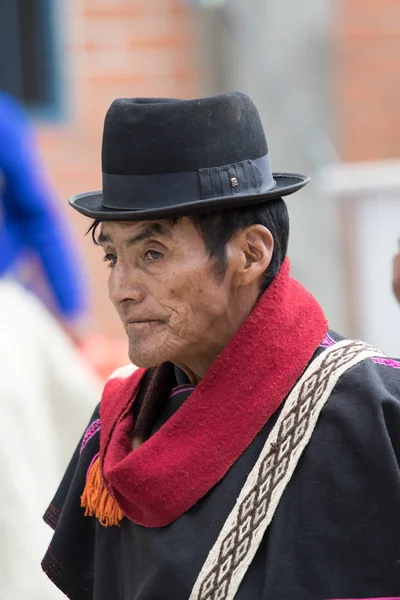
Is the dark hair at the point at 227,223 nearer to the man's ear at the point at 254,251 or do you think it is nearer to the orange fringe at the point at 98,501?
the man's ear at the point at 254,251

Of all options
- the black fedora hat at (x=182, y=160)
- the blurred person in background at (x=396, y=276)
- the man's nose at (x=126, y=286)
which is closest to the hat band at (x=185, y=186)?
the black fedora hat at (x=182, y=160)

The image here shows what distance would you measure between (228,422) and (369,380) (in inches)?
10.9

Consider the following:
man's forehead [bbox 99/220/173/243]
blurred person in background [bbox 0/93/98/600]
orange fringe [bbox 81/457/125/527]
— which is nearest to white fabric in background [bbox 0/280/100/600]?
blurred person in background [bbox 0/93/98/600]

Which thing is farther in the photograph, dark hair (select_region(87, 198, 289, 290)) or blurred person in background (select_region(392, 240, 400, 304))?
blurred person in background (select_region(392, 240, 400, 304))

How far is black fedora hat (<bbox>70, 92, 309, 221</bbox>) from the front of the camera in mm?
2309

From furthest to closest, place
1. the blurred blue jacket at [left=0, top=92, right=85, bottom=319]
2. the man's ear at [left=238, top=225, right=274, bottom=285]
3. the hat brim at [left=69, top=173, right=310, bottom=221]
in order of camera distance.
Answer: the blurred blue jacket at [left=0, top=92, right=85, bottom=319] < the man's ear at [left=238, top=225, right=274, bottom=285] < the hat brim at [left=69, top=173, right=310, bottom=221]

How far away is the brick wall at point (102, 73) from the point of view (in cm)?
737

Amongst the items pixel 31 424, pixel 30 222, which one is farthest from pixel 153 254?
pixel 30 222

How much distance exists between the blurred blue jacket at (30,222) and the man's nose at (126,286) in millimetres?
2956

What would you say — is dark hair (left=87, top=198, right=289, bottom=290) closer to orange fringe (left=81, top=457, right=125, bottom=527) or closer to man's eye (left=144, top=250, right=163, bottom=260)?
man's eye (left=144, top=250, right=163, bottom=260)

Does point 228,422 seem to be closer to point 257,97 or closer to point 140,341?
point 140,341

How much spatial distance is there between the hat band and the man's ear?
81 mm

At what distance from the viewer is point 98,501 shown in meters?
2.57

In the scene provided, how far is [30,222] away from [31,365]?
1.38 metres
